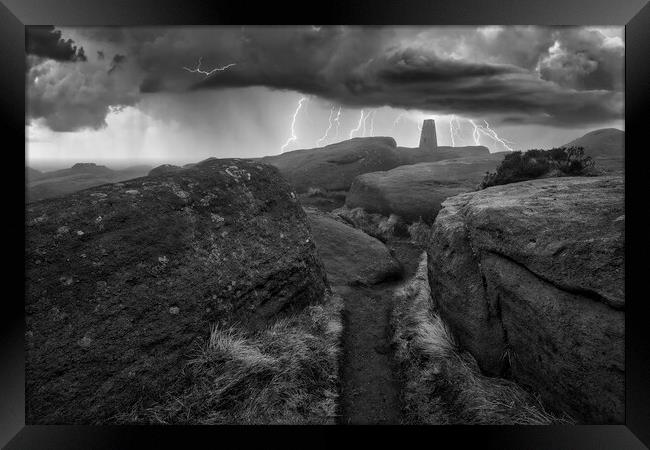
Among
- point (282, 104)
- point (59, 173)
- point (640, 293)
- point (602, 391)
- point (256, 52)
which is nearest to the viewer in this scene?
point (602, 391)

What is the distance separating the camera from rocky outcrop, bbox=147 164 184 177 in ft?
17.4

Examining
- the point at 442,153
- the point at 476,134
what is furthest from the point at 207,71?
the point at 442,153

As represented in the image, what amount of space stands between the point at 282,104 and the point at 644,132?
17.4 feet

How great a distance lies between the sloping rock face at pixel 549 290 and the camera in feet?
11.6

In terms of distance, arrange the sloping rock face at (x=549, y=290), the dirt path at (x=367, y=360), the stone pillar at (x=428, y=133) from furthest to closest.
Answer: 1. the stone pillar at (x=428, y=133)
2. the dirt path at (x=367, y=360)
3. the sloping rock face at (x=549, y=290)

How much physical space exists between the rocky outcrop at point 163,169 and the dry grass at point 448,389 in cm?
444

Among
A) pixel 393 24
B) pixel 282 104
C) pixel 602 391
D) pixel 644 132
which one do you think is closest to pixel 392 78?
pixel 393 24

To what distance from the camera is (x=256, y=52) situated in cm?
568

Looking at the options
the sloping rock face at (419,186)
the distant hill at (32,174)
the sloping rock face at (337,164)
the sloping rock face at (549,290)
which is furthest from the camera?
the sloping rock face at (337,164)

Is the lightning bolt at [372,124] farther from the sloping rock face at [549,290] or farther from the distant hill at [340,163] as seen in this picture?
the distant hill at [340,163]

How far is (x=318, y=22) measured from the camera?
15.8 feet

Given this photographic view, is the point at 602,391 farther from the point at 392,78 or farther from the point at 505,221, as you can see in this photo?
the point at 392,78

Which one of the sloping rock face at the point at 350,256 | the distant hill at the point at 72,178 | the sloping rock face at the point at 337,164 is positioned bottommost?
the sloping rock face at the point at 350,256

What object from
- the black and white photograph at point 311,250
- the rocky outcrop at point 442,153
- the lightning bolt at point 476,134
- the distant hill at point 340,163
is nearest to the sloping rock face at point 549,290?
the black and white photograph at point 311,250
